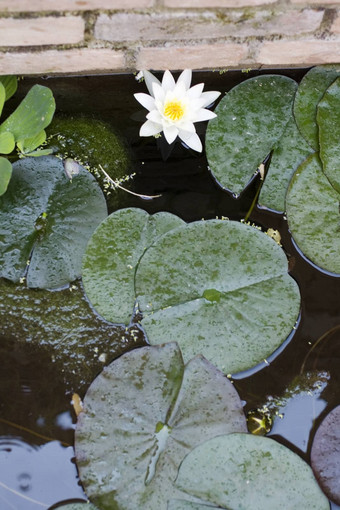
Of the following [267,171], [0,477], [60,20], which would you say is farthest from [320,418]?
[60,20]

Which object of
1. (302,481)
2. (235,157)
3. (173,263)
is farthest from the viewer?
(235,157)

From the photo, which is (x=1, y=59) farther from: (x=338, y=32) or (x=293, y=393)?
(x=293, y=393)

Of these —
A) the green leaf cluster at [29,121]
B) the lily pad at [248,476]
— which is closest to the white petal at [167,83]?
the green leaf cluster at [29,121]

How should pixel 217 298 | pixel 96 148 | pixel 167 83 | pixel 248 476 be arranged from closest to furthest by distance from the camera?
1. pixel 248 476
2. pixel 217 298
3. pixel 167 83
4. pixel 96 148

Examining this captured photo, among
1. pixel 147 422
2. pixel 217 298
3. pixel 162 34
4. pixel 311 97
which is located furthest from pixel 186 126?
pixel 147 422

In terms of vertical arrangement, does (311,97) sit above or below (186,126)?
above

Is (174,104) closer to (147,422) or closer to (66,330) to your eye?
(66,330)

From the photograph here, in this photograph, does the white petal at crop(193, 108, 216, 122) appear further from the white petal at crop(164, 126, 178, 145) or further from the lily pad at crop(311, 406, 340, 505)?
the lily pad at crop(311, 406, 340, 505)

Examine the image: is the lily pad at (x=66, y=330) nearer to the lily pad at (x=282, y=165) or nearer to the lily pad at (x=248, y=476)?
the lily pad at (x=248, y=476)
